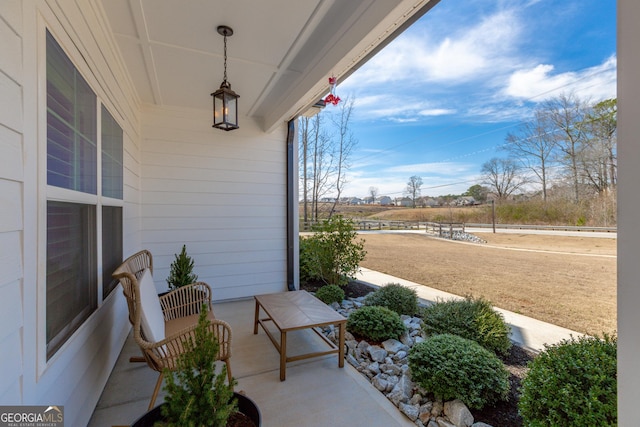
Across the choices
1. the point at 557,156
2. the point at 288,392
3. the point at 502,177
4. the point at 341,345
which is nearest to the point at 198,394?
the point at 288,392

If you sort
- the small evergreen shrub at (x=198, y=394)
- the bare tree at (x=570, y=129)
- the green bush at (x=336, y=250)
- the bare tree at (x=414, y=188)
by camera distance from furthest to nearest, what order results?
the bare tree at (x=414, y=188) < the green bush at (x=336, y=250) < the bare tree at (x=570, y=129) < the small evergreen shrub at (x=198, y=394)

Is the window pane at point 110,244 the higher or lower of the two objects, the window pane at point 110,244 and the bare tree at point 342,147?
the lower

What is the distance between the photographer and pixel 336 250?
451 cm

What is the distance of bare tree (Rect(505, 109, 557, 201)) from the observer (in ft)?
12.6

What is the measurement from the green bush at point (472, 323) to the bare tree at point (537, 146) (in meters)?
2.36

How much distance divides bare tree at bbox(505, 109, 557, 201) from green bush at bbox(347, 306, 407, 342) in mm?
3025

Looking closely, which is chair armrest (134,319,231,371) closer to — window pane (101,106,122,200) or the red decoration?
window pane (101,106,122,200)

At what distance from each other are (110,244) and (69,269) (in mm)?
883

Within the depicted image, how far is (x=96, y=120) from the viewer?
2.01 metres

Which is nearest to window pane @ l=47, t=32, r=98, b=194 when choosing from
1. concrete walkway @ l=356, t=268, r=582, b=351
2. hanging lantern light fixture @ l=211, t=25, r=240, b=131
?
hanging lantern light fixture @ l=211, t=25, r=240, b=131

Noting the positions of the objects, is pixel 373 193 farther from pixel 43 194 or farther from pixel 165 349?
pixel 43 194

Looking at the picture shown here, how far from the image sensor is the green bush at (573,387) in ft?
4.16

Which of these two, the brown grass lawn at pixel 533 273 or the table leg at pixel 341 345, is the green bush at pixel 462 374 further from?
the brown grass lawn at pixel 533 273

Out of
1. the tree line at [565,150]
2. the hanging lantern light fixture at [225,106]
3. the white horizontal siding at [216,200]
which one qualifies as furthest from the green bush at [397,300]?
the hanging lantern light fixture at [225,106]
